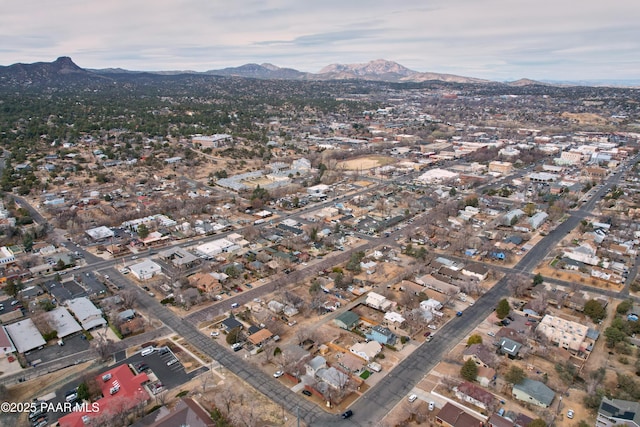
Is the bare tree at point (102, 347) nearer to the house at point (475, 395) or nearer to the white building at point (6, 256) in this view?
the white building at point (6, 256)

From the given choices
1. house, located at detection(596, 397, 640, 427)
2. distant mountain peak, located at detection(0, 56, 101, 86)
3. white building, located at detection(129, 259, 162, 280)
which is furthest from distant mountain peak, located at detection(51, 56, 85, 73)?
house, located at detection(596, 397, 640, 427)

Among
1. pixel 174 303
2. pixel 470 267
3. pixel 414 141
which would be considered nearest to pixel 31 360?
pixel 174 303

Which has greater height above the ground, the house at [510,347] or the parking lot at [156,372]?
the house at [510,347]

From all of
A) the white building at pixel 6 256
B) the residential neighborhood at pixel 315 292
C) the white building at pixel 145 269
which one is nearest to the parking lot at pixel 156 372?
the residential neighborhood at pixel 315 292

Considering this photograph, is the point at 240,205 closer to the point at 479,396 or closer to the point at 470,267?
the point at 470,267

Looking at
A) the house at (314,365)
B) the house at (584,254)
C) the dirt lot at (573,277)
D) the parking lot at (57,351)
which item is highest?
the house at (584,254)

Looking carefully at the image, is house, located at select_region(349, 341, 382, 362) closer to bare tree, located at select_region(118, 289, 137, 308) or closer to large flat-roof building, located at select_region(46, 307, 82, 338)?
bare tree, located at select_region(118, 289, 137, 308)
